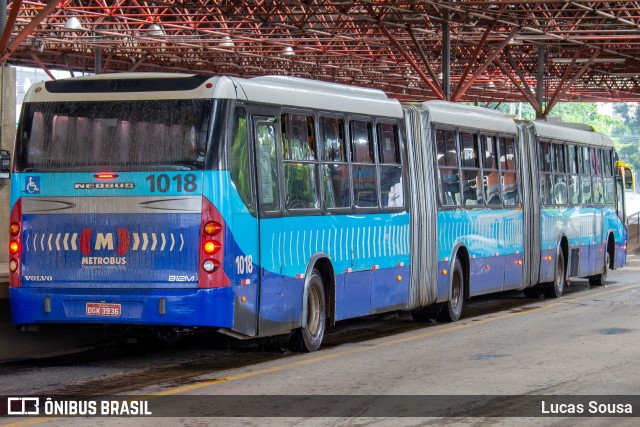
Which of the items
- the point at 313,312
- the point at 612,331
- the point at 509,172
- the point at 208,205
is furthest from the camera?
the point at 509,172

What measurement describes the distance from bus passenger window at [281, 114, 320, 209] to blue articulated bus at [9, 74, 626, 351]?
2 cm

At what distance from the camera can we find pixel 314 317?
15.3 metres

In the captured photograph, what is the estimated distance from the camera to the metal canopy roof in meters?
37.9

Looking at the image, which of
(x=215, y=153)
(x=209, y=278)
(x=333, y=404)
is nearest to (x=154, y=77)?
(x=215, y=153)

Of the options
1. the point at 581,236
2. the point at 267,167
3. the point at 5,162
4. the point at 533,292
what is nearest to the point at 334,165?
the point at 267,167

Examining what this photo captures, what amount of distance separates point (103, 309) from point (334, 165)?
3.69 m

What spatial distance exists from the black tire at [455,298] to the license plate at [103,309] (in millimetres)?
7736

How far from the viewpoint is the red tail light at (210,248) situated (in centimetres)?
1299

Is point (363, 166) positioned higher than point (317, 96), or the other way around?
point (317, 96)

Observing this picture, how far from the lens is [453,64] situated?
202ft

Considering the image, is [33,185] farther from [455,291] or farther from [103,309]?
[455,291]

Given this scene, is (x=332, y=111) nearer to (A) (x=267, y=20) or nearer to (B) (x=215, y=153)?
(B) (x=215, y=153)

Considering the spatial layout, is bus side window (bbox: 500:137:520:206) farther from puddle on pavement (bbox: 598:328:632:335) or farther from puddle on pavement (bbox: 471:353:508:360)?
puddle on pavement (bbox: 471:353:508:360)

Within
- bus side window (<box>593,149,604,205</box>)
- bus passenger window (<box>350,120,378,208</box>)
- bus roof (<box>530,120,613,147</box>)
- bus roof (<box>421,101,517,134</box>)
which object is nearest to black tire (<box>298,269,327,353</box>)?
bus passenger window (<box>350,120,378,208</box>)
